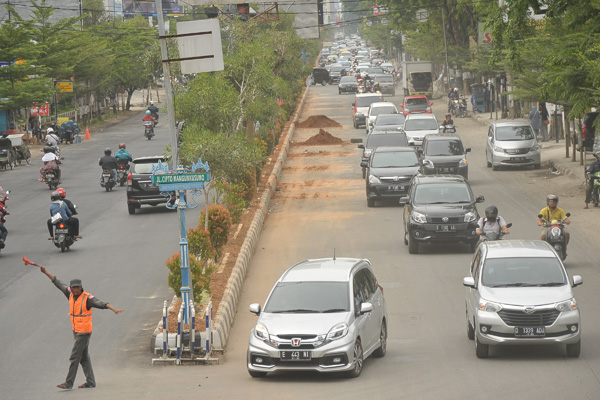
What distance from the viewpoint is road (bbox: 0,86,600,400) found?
13.2m

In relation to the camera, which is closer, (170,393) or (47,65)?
(170,393)

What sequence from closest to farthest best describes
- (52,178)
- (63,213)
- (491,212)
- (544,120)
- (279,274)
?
(491,212) → (279,274) → (63,213) → (52,178) → (544,120)

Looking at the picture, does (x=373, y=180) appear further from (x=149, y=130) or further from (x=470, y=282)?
(x=149, y=130)

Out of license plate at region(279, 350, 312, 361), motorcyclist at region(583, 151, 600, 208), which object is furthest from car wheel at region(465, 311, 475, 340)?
motorcyclist at region(583, 151, 600, 208)

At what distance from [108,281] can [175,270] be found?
4.30 metres

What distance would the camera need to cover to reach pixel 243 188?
29.0m

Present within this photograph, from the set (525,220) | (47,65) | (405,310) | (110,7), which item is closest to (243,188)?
(525,220)

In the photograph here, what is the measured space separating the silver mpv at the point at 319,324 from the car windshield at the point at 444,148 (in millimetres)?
20184

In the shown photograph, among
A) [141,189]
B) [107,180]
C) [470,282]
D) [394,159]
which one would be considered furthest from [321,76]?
[470,282]

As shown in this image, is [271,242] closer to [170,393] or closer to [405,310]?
[405,310]

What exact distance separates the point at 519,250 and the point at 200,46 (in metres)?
6.25

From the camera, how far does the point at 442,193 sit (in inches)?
940

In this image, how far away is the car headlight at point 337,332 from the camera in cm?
1323

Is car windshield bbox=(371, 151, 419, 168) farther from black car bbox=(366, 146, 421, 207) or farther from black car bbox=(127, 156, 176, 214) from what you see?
black car bbox=(127, 156, 176, 214)
